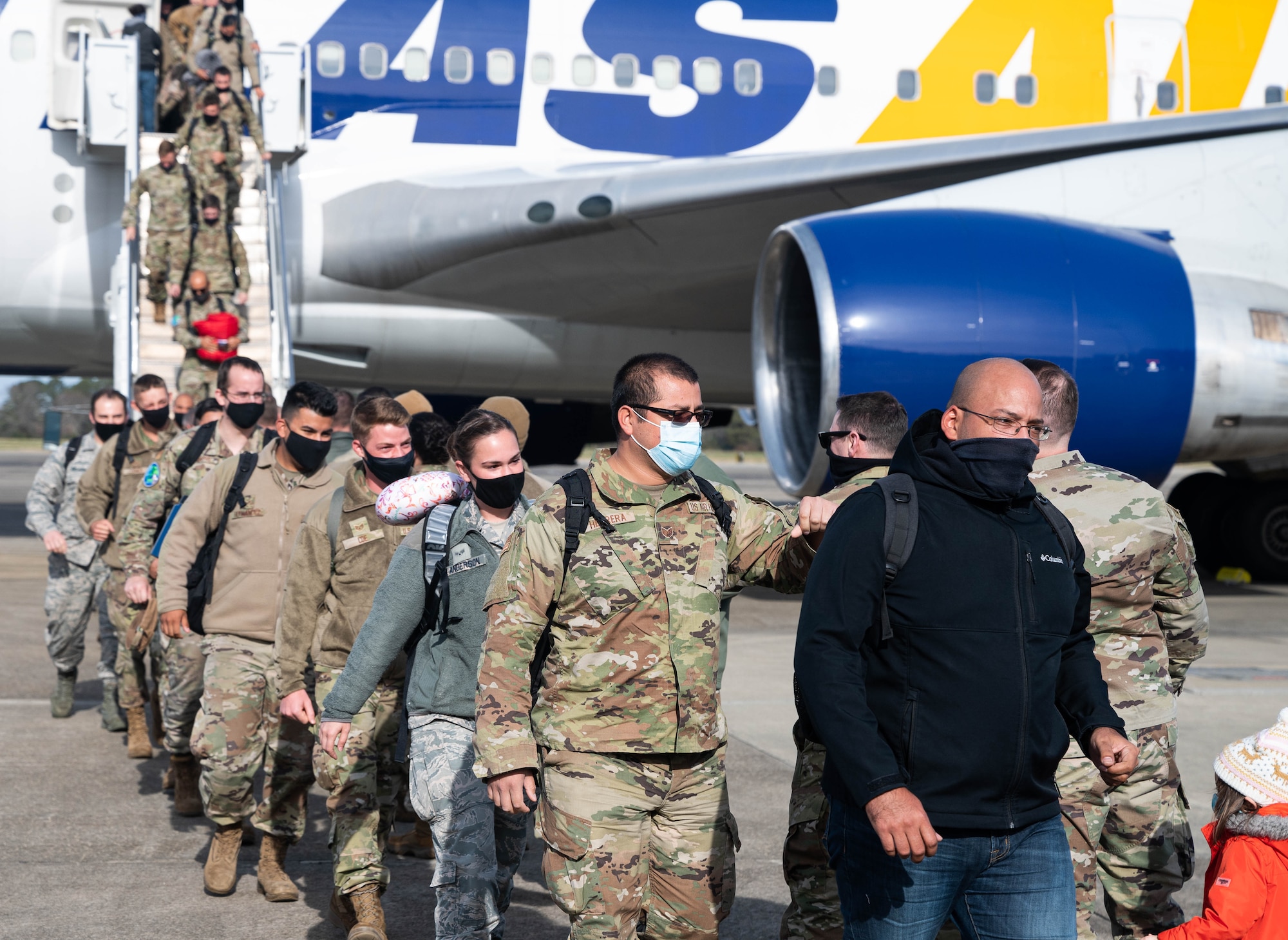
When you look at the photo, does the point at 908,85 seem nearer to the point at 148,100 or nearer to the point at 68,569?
the point at 148,100

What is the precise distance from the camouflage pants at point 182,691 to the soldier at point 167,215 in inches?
226

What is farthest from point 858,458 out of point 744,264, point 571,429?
point 571,429

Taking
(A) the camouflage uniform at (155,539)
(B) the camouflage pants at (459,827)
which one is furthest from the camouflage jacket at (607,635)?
(A) the camouflage uniform at (155,539)

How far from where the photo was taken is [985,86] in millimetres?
12969

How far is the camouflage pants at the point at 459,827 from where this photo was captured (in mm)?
3654

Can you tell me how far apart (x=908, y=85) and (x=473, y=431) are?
406 inches

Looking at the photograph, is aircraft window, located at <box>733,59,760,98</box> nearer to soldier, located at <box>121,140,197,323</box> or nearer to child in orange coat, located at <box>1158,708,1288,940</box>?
soldier, located at <box>121,140,197,323</box>

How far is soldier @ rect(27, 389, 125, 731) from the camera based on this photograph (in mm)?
7297

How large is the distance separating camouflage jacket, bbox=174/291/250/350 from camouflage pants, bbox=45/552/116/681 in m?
3.26

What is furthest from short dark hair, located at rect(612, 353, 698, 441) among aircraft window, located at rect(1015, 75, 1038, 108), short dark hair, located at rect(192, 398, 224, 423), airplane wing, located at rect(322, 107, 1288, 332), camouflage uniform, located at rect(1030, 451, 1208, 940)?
aircraft window, located at rect(1015, 75, 1038, 108)

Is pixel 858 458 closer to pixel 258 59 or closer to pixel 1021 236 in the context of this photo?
pixel 1021 236

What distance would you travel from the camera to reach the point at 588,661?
3.14 metres

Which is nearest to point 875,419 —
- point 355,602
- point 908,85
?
point 355,602

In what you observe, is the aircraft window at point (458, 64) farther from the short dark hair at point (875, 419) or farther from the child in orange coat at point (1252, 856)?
the child in orange coat at point (1252, 856)
